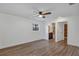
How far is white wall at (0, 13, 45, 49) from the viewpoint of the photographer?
4863mm

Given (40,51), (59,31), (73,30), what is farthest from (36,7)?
(59,31)

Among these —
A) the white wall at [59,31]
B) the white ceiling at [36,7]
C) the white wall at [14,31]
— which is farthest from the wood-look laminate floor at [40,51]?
the white wall at [59,31]

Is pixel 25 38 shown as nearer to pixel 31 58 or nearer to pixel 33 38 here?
pixel 33 38

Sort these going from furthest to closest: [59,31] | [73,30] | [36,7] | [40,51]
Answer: [59,31]
[73,30]
[40,51]
[36,7]

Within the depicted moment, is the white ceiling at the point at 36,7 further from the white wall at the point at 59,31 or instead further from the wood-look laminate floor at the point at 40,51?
the white wall at the point at 59,31

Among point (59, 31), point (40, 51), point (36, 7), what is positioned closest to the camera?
point (36, 7)

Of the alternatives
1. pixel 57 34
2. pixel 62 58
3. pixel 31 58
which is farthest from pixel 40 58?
pixel 57 34

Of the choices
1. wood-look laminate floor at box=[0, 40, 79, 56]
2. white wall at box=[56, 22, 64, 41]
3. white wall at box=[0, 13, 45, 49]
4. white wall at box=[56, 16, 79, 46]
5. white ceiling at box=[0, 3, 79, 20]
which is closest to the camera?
white ceiling at box=[0, 3, 79, 20]

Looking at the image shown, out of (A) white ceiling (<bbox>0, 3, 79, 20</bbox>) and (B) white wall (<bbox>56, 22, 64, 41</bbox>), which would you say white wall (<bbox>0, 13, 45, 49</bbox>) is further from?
(B) white wall (<bbox>56, 22, 64, 41</bbox>)

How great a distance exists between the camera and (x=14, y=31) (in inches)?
219

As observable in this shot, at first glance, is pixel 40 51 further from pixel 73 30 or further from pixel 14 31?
pixel 73 30

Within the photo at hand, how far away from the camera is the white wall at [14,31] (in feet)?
16.0

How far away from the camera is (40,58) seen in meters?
0.75

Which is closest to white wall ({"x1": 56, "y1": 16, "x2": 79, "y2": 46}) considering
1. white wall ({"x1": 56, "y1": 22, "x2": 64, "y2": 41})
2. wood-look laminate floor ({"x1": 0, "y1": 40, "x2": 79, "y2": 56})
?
wood-look laminate floor ({"x1": 0, "y1": 40, "x2": 79, "y2": 56})
